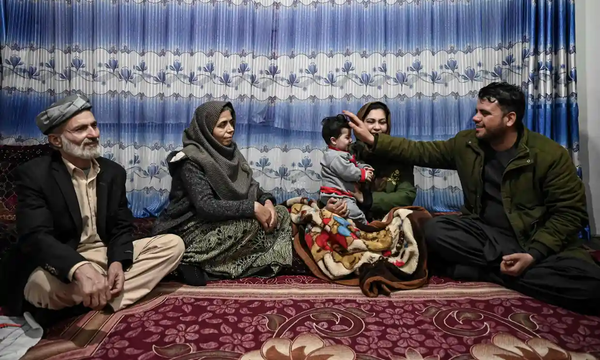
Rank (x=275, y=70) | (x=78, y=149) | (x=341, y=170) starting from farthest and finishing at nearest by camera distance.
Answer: (x=275, y=70), (x=341, y=170), (x=78, y=149)

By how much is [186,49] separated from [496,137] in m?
2.49

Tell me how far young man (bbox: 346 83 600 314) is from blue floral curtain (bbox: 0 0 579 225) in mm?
1118

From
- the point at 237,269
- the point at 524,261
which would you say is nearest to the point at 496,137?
the point at 524,261

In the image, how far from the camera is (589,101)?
3.54 metres

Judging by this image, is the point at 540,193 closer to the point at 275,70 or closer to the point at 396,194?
the point at 396,194

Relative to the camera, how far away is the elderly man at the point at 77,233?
1.80 metres

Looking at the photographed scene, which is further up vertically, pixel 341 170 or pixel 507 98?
pixel 507 98

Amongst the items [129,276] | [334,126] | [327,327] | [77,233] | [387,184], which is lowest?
[327,327]

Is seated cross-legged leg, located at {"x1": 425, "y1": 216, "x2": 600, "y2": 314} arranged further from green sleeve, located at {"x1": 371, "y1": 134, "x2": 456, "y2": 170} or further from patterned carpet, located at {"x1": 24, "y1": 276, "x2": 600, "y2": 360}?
green sleeve, located at {"x1": 371, "y1": 134, "x2": 456, "y2": 170}

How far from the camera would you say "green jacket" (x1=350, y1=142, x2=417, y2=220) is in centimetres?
281

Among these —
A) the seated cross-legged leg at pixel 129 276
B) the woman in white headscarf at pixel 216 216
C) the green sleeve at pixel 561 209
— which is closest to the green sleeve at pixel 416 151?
the green sleeve at pixel 561 209

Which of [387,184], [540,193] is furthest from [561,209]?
[387,184]

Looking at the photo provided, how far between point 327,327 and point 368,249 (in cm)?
69

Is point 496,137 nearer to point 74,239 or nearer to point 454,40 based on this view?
point 454,40
